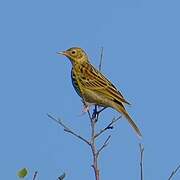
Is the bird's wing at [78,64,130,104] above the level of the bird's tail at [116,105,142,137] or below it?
above

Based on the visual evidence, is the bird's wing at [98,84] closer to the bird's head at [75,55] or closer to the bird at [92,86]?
the bird at [92,86]

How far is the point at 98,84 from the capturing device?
1041 cm

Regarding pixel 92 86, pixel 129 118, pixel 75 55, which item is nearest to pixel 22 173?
pixel 129 118

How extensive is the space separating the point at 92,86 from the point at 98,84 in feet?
0.46

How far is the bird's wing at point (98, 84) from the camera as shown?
10012 millimetres

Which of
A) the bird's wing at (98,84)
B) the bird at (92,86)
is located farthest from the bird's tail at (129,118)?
the bird's wing at (98,84)

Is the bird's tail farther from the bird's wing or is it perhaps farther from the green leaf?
the green leaf

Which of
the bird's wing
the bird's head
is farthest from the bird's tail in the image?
the bird's head

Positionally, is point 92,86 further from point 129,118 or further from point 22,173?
point 22,173

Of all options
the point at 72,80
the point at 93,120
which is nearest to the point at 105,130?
the point at 93,120

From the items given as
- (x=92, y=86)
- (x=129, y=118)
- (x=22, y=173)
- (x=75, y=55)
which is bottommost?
(x=22, y=173)

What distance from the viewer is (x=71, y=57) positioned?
11.1 m

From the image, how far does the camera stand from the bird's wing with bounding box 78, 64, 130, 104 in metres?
10.0

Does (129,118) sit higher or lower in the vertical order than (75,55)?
lower
